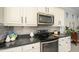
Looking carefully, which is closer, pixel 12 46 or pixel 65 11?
pixel 12 46

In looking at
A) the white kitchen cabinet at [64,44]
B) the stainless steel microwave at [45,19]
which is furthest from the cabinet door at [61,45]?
the stainless steel microwave at [45,19]

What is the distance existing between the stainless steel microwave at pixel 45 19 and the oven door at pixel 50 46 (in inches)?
10.1

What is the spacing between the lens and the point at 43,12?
1.50 metres

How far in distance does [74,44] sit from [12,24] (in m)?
0.80

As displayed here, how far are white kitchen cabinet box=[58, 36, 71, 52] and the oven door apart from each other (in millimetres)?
51

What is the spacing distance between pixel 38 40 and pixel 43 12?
14.3 inches

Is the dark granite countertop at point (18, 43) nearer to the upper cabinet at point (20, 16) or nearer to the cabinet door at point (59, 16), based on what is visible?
the upper cabinet at point (20, 16)

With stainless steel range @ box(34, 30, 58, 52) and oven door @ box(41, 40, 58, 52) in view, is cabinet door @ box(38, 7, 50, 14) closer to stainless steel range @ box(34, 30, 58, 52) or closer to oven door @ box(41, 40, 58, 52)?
stainless steel range @ box(34, 30, 58, 52)

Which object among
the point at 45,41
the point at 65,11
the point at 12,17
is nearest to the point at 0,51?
the point at 12,17

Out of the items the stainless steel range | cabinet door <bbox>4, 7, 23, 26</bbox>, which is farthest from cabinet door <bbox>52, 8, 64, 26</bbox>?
cabinet door <bbox>4, 7, 23, 26</bbox>

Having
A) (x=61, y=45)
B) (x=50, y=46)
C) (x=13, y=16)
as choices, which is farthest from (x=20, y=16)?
(x=61, y=45)

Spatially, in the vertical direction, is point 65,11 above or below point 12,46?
above
